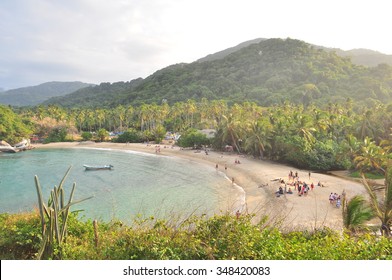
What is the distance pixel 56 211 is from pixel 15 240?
9.87 feet

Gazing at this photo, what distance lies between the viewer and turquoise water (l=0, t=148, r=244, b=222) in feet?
92.7

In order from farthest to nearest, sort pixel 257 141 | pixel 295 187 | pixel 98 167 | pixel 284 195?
pixel 257 141
pixel 98 167
pixel 295 187
pixel 284 195

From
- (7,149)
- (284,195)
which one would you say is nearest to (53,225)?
(284,195)

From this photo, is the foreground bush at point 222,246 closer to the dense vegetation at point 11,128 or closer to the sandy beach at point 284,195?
the sandy beach at point 284,195

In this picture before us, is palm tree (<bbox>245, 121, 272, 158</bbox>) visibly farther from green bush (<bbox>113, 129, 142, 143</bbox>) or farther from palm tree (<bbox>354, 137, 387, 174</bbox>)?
green bush (<bbox>113, 129, 142, 143</bbox>)

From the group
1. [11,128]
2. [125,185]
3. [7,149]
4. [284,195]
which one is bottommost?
[125,185]

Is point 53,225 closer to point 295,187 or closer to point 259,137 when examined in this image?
point 295,187

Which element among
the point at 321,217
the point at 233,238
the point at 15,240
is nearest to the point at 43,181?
the point at 15,240

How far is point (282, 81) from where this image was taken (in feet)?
491

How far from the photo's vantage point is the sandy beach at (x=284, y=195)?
23317 millimetres

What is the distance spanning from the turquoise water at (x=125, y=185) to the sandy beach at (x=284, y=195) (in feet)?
7.92

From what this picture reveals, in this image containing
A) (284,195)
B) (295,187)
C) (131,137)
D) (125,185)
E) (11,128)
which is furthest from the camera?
(131,137)

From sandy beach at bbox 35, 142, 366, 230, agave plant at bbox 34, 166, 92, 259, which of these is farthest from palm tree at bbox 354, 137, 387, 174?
agave plant at bbox 34, 166, 92, 259

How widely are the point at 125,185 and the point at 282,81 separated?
13019 centimetres
